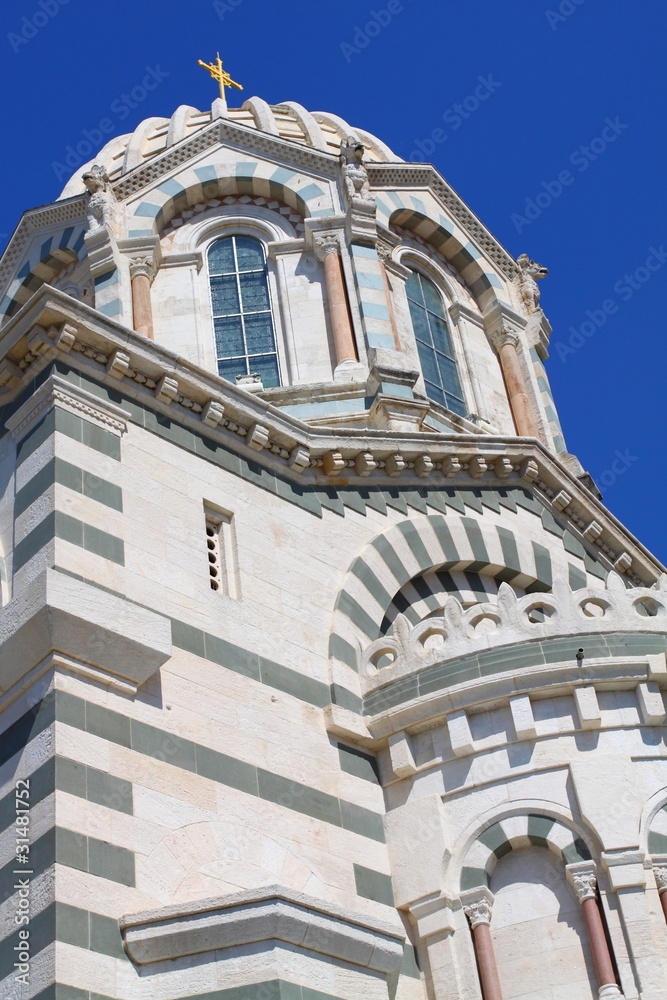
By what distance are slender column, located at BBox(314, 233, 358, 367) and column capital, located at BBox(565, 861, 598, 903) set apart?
400 inches

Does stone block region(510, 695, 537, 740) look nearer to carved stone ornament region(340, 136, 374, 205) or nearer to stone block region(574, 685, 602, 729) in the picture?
stone block region(574, 685, 602, 729)

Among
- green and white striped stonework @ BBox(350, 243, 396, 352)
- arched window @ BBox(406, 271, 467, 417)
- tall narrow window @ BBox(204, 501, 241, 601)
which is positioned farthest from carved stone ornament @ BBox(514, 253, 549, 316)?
tall narrow window @ BBox(204, 501, 241, 601)

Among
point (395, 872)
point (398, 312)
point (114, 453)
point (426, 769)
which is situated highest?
point (398, 312)

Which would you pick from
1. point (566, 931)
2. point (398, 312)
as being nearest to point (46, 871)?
point (566, 931)

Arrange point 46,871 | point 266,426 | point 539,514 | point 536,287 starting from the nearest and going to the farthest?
point 46,871
point 266,426
point 539,514
point 536,287

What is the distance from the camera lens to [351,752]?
14.8 metres

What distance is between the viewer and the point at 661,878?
13359mm

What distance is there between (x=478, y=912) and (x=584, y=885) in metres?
1.00

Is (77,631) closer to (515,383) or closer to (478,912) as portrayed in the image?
(478,912)

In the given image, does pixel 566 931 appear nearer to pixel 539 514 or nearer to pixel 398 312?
pixel 539 514

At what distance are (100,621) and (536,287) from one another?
15300 mm

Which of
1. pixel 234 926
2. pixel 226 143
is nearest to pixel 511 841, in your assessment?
pixel 234 926

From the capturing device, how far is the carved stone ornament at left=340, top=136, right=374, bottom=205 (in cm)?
2378

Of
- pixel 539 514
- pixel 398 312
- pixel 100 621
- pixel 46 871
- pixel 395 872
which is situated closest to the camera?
pixel 46 871
